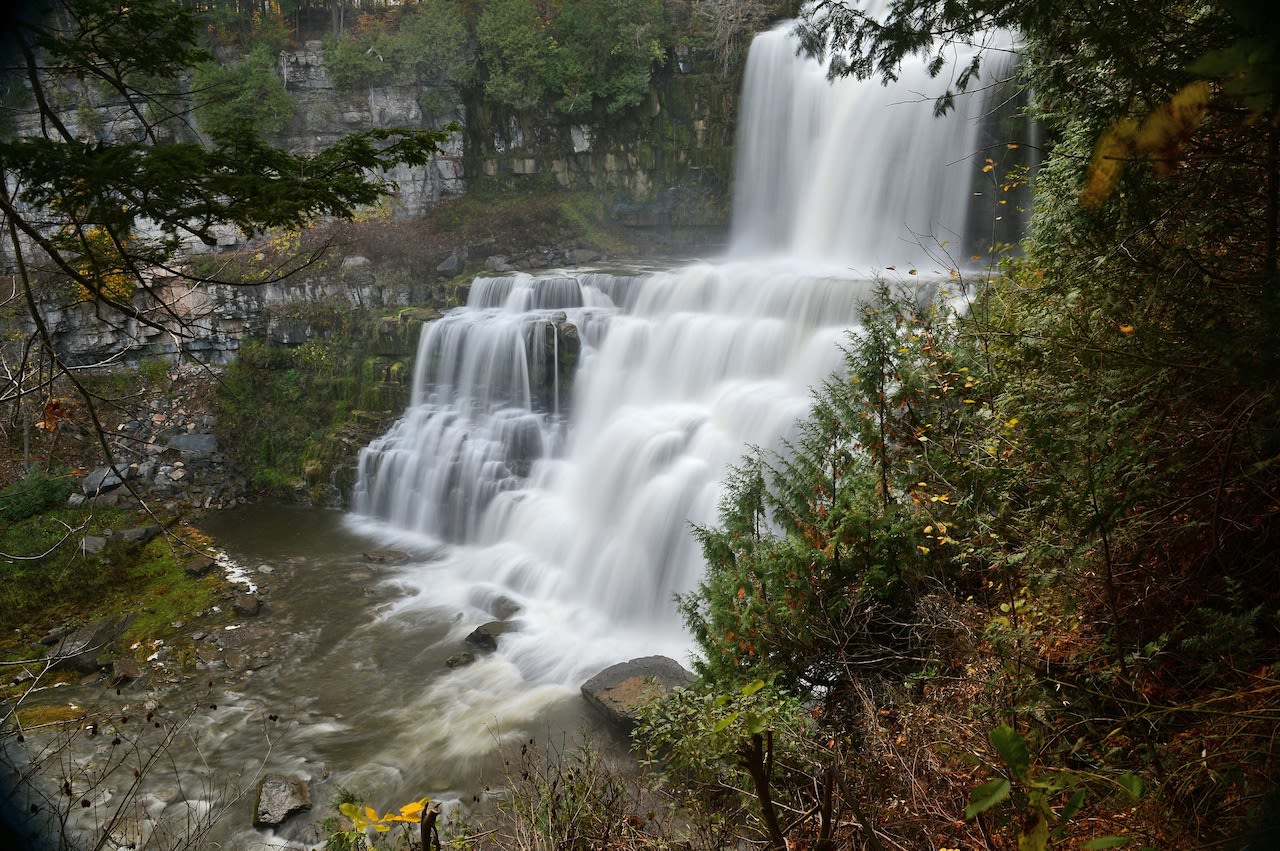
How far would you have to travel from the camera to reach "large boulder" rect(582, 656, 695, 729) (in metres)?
7.64

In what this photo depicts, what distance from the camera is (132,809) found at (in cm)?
669

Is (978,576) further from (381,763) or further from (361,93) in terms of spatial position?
(361,93)

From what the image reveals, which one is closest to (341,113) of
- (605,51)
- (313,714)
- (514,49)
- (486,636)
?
(514,49)

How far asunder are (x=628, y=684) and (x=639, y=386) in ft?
20.9

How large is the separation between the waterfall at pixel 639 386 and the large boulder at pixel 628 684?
78 cm

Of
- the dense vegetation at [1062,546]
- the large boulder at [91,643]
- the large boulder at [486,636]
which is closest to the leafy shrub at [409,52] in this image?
the large boulder at [91,643]

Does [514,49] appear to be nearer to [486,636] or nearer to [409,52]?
[409,52]

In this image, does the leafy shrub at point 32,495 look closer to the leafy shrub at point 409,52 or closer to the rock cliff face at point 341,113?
the rock cliff face at point 341,113

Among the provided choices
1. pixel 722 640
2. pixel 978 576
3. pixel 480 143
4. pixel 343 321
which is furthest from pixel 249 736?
pixel 480 143

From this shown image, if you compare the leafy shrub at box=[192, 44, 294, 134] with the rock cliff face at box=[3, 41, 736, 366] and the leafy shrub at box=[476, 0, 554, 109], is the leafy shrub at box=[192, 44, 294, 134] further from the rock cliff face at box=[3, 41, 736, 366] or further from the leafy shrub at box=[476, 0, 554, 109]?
the leafy shrub at box=[476, 0, 554, 109]

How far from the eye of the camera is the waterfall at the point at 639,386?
10430mm

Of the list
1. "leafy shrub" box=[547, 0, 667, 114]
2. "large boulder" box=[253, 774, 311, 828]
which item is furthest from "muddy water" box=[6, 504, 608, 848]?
"leafy shrub" box=[547, 0, 667, 114]

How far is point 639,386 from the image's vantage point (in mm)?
13438

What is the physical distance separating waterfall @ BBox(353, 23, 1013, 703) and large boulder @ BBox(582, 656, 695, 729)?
78cm
